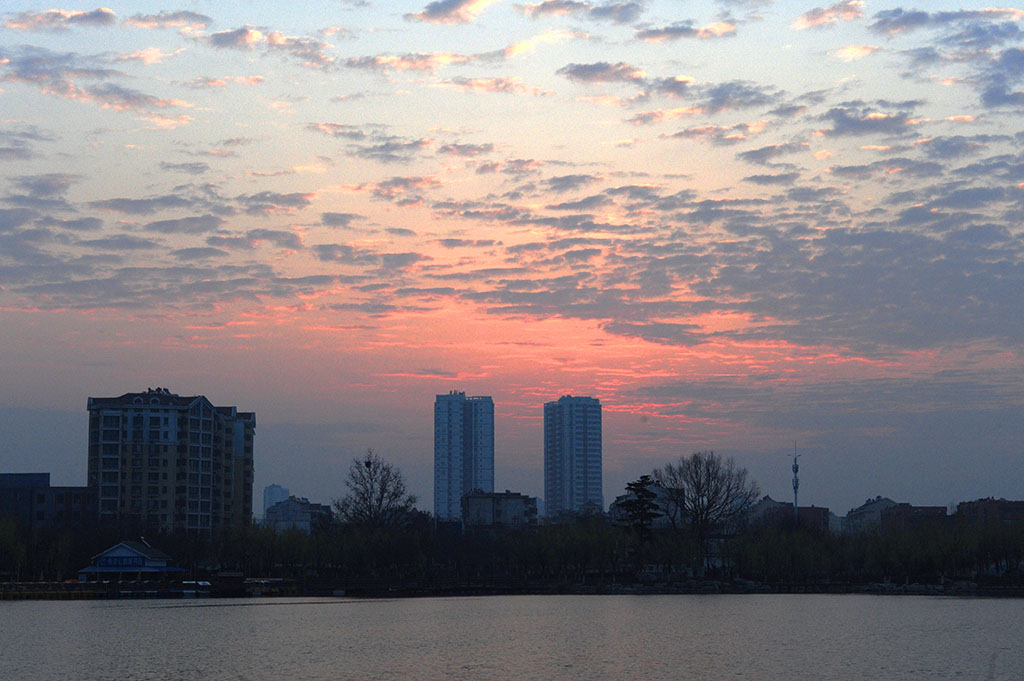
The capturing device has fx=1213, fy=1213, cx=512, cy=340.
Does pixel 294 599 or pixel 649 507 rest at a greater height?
pixel 649 507

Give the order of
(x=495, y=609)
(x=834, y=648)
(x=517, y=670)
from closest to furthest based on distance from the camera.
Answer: (x=517, y=670) < (x=834, y=648) < (x=495, y=609)

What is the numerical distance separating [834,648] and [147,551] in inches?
2958

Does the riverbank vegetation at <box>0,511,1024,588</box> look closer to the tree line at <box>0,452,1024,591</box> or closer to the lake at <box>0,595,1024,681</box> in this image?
the tree line at <box>0,452,1024,591</box>

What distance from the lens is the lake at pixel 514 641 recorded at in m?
51.3

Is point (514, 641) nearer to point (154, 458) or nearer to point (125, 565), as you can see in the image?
point (125, 565)

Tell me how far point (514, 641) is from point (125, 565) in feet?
202

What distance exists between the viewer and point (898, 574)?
125188 millimetres

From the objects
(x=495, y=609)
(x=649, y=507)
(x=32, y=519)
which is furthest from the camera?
(x=32, y=519)

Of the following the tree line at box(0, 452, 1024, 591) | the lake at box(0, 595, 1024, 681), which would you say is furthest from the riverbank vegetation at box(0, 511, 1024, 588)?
the lake at box(0, 595, 1024, 681)

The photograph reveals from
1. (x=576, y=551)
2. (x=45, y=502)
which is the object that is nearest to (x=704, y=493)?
(x=576, y=551)

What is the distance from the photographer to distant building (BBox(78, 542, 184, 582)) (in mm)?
113625

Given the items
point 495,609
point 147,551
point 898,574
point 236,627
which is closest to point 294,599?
point 147,551

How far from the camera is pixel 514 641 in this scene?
6450 cm

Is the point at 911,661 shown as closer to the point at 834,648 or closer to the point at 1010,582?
the point at 834,648
